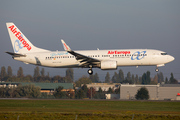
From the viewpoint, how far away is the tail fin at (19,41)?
50.4m

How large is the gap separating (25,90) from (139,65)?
42.0 metres

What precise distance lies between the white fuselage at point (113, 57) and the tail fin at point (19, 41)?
2674mm

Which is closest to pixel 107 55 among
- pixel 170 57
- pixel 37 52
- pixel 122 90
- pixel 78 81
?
pixel 170 57

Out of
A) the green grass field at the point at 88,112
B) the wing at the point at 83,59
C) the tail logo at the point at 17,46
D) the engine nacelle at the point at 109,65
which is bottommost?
the green grass field at the point at 88,112

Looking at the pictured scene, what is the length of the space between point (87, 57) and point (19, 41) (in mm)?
16075

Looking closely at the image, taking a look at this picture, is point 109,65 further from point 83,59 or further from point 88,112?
point 88,112

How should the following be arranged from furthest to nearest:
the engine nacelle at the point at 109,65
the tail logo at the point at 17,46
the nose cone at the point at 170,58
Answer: the tail logo at the point at 17,46 → the nose cone at the point at 170,58 → the engine nacelle at the point at 109,65

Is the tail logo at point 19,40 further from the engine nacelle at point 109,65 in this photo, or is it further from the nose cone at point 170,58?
the nose cone at point 170,58

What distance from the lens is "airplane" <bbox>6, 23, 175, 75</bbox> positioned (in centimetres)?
4384

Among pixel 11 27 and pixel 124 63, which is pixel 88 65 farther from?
pixel 11 27

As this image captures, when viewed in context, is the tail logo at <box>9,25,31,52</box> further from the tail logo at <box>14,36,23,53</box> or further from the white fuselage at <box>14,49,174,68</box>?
the white fuselage at <box>14,49,174,68</box>

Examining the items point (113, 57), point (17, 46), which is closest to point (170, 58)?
point (113, 57)

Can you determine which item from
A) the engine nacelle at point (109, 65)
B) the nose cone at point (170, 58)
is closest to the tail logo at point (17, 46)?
the engine nacelle at point (109, 65)

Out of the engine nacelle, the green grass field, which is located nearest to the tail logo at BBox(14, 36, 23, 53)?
the green grass field
